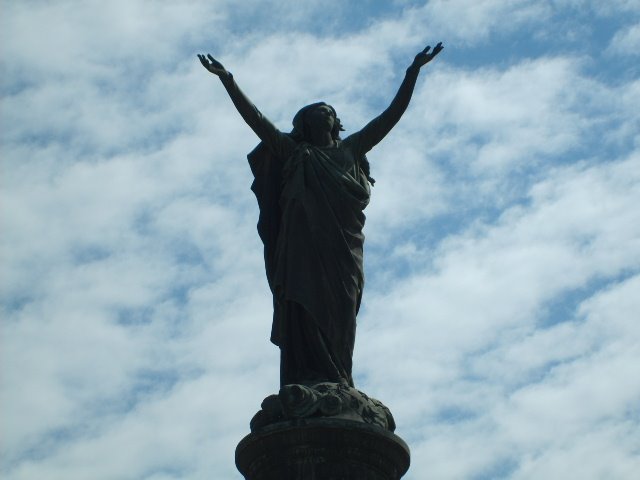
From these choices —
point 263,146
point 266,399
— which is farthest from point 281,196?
point 266,399

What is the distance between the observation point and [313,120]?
50.2ft

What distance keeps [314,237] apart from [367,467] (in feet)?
9.00

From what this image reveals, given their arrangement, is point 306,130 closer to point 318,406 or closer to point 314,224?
A: point 314,224

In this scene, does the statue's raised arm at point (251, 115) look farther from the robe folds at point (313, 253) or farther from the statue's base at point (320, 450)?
the statue's base at point (320, 450)

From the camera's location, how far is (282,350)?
14102 mm

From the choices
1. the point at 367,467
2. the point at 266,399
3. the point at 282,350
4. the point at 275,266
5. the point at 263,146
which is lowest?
the point at 367,467

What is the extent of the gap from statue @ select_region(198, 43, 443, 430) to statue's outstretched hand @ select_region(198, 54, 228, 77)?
1 centimetres

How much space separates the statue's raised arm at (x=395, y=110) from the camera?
1522 centimetres

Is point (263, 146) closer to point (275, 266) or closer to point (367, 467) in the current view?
point (275, 266)

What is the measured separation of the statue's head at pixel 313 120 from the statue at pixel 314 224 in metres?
0.01

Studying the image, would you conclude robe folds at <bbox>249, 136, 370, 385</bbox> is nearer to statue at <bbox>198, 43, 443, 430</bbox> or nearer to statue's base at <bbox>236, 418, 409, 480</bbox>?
statue at <bbox>198, 43, 443, 430</bbox>

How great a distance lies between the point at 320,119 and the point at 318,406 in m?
3.84

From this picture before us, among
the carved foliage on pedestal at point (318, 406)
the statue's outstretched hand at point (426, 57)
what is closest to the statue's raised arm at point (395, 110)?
the statue's outstretched hand at point (426, 57)

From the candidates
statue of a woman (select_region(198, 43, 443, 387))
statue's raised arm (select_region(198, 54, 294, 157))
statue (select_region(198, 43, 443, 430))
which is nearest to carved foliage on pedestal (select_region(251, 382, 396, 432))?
statue (select_region(198, 43, 443, 430))
